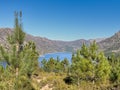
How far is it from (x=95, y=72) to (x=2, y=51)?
30.6m

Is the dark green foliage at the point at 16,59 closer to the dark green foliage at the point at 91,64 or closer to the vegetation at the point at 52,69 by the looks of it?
the vegetation at the point at 52,69

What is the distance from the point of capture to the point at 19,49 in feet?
34.3

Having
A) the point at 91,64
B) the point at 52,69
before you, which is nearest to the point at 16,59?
the point at 91,64

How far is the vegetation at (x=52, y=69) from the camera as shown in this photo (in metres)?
10.3

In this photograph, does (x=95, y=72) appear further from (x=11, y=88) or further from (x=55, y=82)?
(x=11, y=88)

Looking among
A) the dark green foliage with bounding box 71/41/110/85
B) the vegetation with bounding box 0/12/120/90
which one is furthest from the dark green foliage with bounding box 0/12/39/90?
the dark green foliage with bounding box 71/41/110/85

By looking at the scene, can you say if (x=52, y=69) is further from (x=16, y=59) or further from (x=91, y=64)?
(x=16, y=59)

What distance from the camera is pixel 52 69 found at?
82.2 meters

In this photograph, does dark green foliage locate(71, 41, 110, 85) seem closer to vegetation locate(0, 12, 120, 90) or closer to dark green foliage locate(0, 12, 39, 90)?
vegetation locate(0, 12, 120, 90)

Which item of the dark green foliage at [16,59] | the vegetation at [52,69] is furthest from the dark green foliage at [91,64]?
the dark green foliage at [16,59]

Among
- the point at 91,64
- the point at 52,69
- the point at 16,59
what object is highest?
the point at 16,59

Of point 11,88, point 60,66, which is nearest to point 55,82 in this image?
point 11,88

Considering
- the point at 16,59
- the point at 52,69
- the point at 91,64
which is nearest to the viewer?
the point at 16,59

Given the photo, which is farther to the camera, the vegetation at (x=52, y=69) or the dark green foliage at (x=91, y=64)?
the dark green foliage at (x=91, y=64)
